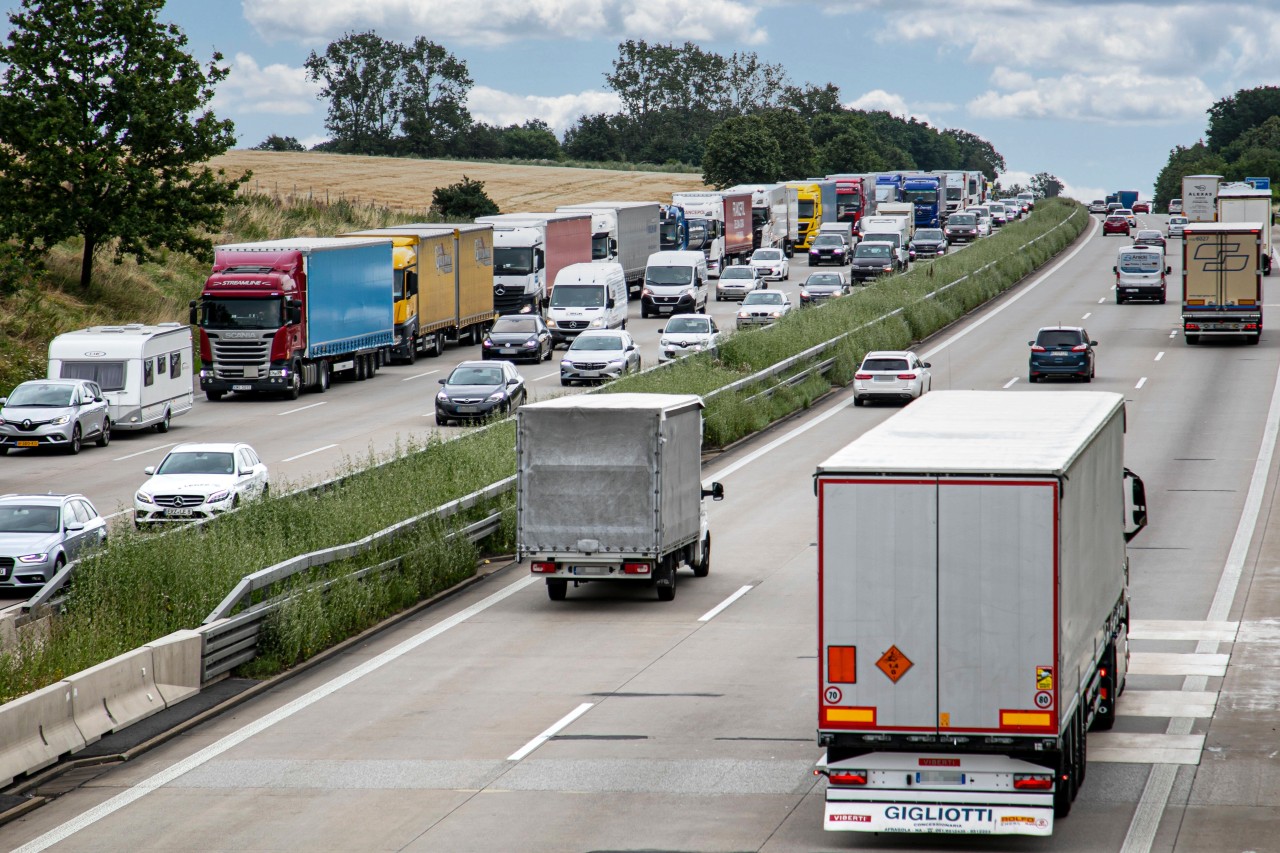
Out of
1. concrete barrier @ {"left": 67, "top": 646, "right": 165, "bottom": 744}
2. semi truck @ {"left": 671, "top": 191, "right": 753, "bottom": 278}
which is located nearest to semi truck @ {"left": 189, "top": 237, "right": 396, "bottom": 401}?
concrete barrier @ {"left": 67, "top": 646, "right": 165, "bottom": 744}

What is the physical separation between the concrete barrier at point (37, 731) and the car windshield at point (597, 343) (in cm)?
3174

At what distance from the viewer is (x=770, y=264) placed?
86.0 metres

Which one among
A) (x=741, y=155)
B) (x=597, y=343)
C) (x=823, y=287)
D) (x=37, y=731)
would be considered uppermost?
(x=741, y=155)

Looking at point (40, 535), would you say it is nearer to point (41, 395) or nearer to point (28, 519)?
point (28, 519)

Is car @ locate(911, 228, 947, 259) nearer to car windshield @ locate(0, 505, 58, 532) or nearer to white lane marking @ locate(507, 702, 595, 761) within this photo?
car windshield @ locate(0, 505, 58, 532)

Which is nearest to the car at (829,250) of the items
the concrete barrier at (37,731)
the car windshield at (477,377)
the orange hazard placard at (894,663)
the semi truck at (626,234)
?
the semi truck at (626,234)

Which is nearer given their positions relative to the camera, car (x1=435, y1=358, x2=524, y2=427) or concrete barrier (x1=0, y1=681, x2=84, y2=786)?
concrete barrier (x1=0, y1=681, x2=84, y2=786)

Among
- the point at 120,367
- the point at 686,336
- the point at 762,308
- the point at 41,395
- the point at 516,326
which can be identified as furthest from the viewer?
the point at 762,308

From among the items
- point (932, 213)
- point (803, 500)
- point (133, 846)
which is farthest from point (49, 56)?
point (932, 213)

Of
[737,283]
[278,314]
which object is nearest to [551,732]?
[278,314]

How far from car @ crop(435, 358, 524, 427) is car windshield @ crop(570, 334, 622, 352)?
541cm

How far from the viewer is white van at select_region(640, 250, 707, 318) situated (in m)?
69.4

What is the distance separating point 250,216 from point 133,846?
2719 inches

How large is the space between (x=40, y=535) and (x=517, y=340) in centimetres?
3063
